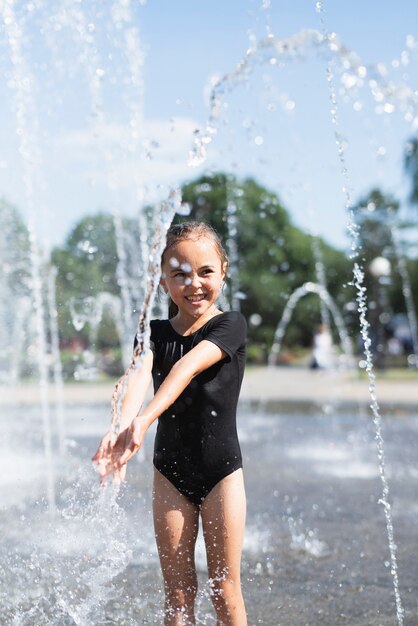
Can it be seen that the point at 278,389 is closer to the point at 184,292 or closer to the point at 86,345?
the point at 184,292

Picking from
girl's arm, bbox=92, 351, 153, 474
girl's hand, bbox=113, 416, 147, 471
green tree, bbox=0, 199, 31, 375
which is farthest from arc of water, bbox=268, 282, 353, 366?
girl's hand, bbox=113, 416, 147, 471

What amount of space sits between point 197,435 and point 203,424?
37 millimetres

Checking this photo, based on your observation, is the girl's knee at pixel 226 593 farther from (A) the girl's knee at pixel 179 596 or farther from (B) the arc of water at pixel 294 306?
(B) the arc of water at pixel 294 306

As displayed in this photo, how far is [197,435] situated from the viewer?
2613 mm

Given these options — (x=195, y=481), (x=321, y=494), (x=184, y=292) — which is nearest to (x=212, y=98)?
(x=184, y=292)

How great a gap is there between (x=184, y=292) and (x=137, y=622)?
4.69 feet

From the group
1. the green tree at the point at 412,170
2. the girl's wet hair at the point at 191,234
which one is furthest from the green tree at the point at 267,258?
the girl's wet hair at the point at 191,234

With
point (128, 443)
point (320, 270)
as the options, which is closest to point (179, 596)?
point (128, 443)

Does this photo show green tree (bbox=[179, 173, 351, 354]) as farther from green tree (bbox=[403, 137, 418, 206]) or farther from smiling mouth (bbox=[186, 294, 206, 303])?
smiling mouth (bbox=[186, 294, 206, 303])

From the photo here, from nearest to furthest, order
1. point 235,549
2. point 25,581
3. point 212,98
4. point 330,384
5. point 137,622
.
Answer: point 235,549 → point 137,622 → point 25,581 → point 212,98 → point 330,384

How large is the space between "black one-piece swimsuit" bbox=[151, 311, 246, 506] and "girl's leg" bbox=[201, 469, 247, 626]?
3 cm

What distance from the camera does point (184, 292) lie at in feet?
8.71

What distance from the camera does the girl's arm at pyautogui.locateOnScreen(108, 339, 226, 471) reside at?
2.30 m

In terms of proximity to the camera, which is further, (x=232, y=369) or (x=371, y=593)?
(x=371, y=593)
